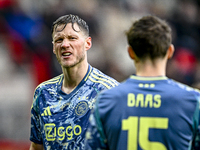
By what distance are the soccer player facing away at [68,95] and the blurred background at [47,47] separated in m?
5.94

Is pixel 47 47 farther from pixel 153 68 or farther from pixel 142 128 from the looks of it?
pixel 142 128

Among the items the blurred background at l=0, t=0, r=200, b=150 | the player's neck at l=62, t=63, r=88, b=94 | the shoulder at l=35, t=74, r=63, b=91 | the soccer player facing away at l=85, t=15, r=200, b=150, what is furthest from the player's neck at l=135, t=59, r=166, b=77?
the blurred background at l=0, t=0, r=200, b=150

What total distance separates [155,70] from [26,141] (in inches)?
306

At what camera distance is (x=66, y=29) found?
12.7ft

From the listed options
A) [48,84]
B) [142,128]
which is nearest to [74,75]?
[48,84]

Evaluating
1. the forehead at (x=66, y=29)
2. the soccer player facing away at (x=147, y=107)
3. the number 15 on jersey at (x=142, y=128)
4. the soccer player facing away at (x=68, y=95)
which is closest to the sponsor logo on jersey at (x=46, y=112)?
the soccer player facing away at (x=68, y=95)

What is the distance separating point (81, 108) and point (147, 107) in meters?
1.34

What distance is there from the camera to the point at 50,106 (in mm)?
3783

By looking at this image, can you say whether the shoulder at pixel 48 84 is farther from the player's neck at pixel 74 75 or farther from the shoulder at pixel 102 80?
the shoulder at pixel 102 80

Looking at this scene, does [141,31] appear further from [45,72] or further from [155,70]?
[45,72]

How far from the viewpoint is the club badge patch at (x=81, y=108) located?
11.8 feet

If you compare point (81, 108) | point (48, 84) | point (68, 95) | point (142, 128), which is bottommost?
Result: point (142, 128)

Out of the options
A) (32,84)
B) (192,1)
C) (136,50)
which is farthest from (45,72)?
(136,50)

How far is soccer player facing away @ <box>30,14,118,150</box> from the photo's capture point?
3.56 metres
